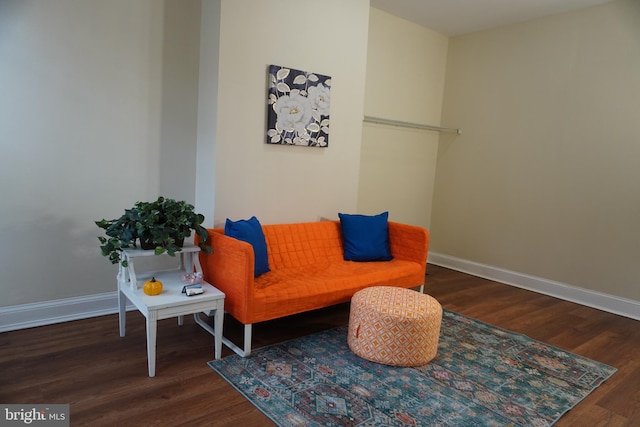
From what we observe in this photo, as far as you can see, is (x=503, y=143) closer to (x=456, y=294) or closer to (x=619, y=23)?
(x=619, y=23)

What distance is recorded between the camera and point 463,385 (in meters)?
2.37

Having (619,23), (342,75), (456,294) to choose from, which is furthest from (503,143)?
(342,75)

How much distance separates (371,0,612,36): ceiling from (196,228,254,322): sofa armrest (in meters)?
2.97

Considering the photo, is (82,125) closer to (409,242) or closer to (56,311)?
→ (56,311)

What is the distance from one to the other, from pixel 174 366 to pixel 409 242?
209cm

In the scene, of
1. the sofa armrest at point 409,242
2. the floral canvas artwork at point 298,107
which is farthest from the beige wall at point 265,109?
the sofa armrest at point 409,242

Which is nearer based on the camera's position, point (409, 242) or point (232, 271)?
point (232, 271)

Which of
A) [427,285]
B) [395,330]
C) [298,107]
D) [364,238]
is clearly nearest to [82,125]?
[298,107]

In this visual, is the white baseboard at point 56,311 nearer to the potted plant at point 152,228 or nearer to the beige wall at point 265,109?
the potted plant at point 152,228

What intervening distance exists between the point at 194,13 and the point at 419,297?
264 cm

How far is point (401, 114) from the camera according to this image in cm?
477

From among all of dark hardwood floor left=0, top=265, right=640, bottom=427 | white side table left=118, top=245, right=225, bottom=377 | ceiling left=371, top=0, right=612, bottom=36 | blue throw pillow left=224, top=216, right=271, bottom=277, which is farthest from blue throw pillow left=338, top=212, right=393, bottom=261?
ceiling left=371, top=0, right=612, bottom=36

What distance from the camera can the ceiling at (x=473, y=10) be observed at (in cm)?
392

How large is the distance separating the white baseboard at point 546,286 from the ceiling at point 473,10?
8.73 feet
